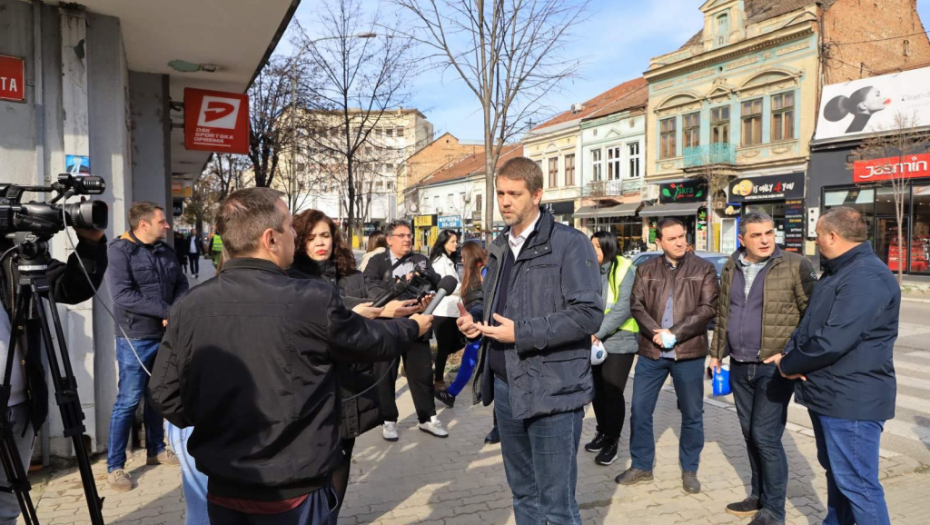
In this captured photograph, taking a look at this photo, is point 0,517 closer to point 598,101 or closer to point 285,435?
point 285,435

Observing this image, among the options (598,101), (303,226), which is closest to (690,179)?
(598,101)

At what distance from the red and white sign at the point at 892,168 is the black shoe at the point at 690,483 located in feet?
70.5

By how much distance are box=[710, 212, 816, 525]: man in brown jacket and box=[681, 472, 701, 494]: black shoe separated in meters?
0.34

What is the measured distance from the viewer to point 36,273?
244 cm

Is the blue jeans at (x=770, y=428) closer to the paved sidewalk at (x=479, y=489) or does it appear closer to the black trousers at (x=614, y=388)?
the paved sidewalk at (x=479, y=489)

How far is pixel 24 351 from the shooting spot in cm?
258

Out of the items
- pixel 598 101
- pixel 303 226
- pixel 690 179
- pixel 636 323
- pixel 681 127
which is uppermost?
pixel 598 101

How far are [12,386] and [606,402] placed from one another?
403 cm

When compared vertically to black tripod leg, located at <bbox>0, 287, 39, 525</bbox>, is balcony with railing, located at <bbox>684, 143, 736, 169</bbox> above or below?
above

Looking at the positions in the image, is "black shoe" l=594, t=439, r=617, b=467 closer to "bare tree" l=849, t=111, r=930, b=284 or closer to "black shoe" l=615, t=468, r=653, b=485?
"black shoe" l=615, t=468, r=653, b=485

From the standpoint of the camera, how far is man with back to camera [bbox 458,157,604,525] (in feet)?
9.16

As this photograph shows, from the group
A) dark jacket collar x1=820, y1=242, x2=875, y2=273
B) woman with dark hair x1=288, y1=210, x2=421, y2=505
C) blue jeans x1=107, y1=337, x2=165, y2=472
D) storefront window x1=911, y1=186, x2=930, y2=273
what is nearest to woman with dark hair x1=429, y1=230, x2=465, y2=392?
woman with dark hair x1=288, y1=210, x2=421, y2=505

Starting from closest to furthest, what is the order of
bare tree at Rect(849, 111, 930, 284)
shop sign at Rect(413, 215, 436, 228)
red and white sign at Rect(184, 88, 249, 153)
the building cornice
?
red and white sign at Rect(184, 88, 249, 153) → bare tree at Rect(849, 111, 930, 284) → the building cornice → shop sign at Rect(413, 215, 436, 228)

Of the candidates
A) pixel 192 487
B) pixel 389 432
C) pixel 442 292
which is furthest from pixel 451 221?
pixel 192 487
